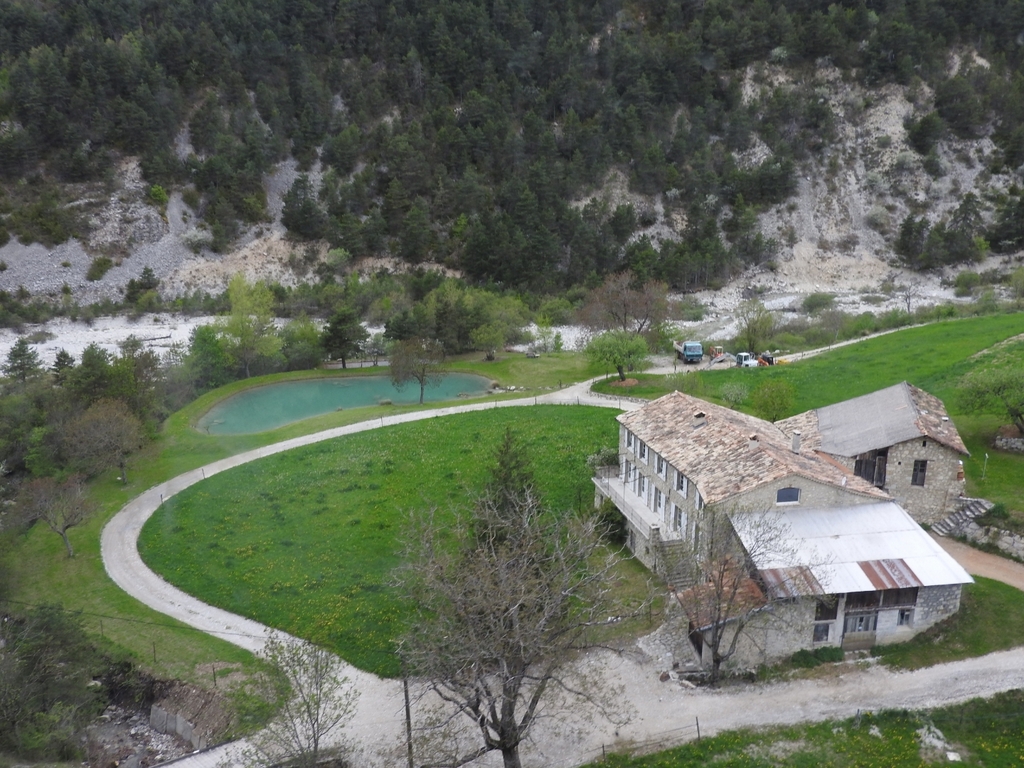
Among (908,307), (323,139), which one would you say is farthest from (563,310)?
(323,139)

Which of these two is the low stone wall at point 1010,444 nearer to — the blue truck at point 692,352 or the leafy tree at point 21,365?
the blue truck at point 692,352

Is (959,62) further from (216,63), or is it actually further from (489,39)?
(216,63)

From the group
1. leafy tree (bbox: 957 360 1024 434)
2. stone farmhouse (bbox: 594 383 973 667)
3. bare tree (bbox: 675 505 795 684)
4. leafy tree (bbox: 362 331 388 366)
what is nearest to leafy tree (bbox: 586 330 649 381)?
stone farmhouse (bbox: 594 383 973 667)

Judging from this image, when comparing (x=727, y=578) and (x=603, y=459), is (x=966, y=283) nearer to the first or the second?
(x=603, y=459)

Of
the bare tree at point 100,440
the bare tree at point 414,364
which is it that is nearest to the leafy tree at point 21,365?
the bare tree at point 100,440

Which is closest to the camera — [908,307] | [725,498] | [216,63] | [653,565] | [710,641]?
[710,641]
